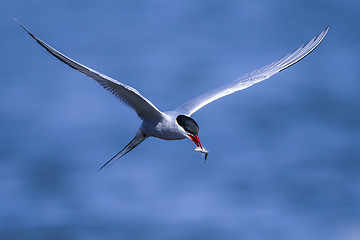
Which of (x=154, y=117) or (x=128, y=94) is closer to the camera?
(x=128, y=94)

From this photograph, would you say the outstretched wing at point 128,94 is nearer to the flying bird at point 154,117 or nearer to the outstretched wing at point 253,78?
the flying bird at point 154,117

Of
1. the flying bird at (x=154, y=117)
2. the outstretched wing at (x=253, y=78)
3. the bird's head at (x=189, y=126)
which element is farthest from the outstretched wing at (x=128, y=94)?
the outstretched wing at (x=253, y=78)

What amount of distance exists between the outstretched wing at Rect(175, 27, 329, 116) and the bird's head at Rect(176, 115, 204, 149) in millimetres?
582

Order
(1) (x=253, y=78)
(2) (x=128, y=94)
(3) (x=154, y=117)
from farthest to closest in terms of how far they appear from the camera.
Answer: (1) (x=253, y=78), (3) (x=154, y=117), (2) (x=128, y=94)

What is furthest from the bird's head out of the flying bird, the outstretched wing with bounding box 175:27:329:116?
the outstretched wing with bounding box 175:27:329:116

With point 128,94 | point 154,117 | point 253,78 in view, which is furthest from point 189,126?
point 253,78

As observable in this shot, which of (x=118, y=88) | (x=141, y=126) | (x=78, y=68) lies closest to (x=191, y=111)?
(x=141, y=126)

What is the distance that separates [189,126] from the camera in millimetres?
6172

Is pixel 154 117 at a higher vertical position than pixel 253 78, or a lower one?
lower

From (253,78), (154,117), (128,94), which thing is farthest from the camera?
(253,78)

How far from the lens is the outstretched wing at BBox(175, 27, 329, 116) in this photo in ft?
23.2

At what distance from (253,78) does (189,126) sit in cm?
167

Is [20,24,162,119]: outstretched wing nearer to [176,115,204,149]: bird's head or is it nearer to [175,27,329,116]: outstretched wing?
[176,115,204,149]: bird's head

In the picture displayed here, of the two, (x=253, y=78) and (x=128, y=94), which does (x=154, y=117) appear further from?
(x=253, y=78)
